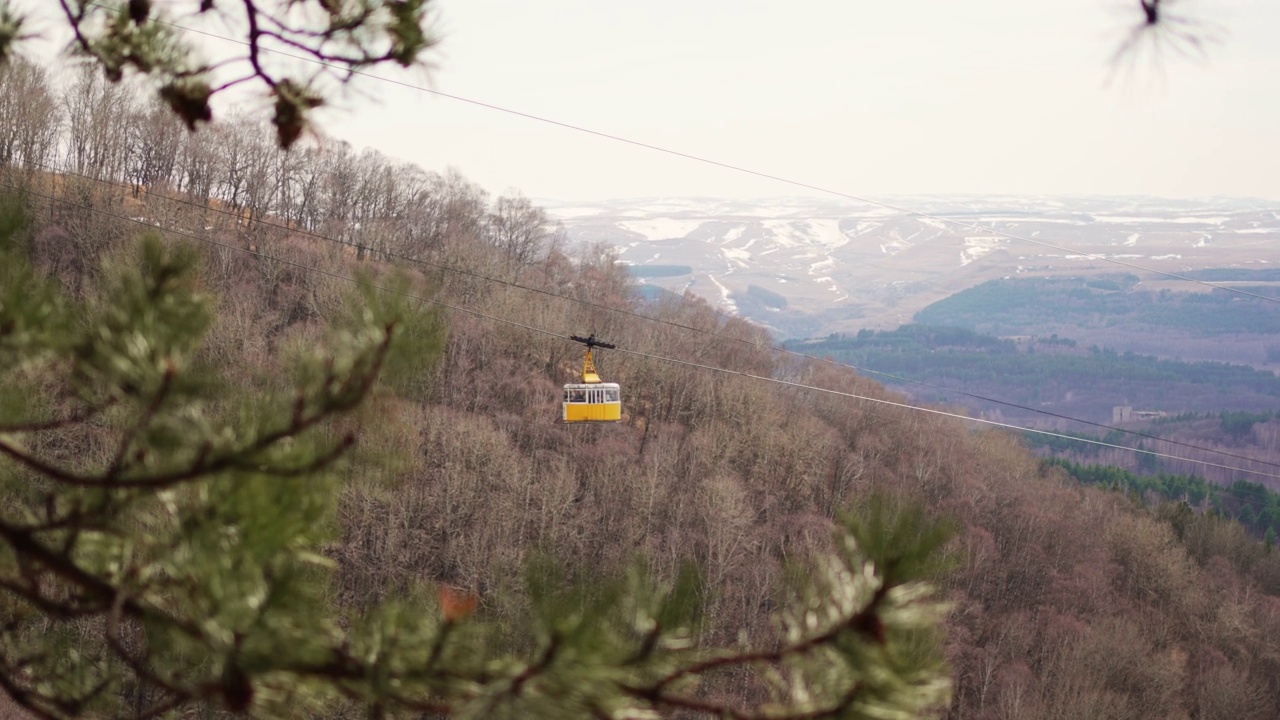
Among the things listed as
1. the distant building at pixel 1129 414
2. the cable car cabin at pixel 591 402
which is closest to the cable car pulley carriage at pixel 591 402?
the cable car cabin at pixel 591 402

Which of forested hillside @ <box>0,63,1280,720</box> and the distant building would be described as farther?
the distant building

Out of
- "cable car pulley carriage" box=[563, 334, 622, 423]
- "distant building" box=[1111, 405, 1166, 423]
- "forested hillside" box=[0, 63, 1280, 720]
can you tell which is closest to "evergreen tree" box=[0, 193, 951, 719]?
"cable car pulley carriage" box=[563, 334, 622, 423]

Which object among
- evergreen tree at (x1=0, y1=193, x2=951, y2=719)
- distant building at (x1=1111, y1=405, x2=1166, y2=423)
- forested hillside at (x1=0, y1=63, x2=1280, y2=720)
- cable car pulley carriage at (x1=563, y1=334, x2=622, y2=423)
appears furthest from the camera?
distant building at (x1=1111, y1=405, x2=1166, y2=423)

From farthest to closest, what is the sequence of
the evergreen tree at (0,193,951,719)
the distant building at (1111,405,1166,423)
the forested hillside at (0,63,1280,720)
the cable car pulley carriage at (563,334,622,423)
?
the distant building at (1111,405,1166,423)
the forested hillside at (0,63,1280,720)
the cable car pulley carriage at (563,334,622,423)
the evergreen tree at (0,193,951,719)

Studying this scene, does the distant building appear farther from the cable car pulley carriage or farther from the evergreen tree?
the evergreen tree

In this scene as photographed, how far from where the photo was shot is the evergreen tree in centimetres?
223

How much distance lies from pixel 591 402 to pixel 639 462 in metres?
30.5

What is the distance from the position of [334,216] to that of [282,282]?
9.38 meters

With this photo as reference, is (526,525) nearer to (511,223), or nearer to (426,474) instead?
(426,474)

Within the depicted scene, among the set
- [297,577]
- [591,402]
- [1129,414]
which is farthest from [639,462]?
[1129,414]

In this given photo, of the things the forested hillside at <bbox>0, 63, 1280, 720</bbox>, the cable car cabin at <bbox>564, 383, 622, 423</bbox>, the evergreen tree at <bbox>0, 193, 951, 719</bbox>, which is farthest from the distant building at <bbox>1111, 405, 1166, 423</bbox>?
the evergreen tree at <bbox>0, 193, 951, 719</bbox>

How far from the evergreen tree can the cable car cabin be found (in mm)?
16605

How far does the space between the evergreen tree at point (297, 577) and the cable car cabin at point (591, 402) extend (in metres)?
16.6

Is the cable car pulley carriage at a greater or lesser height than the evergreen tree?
lesser
